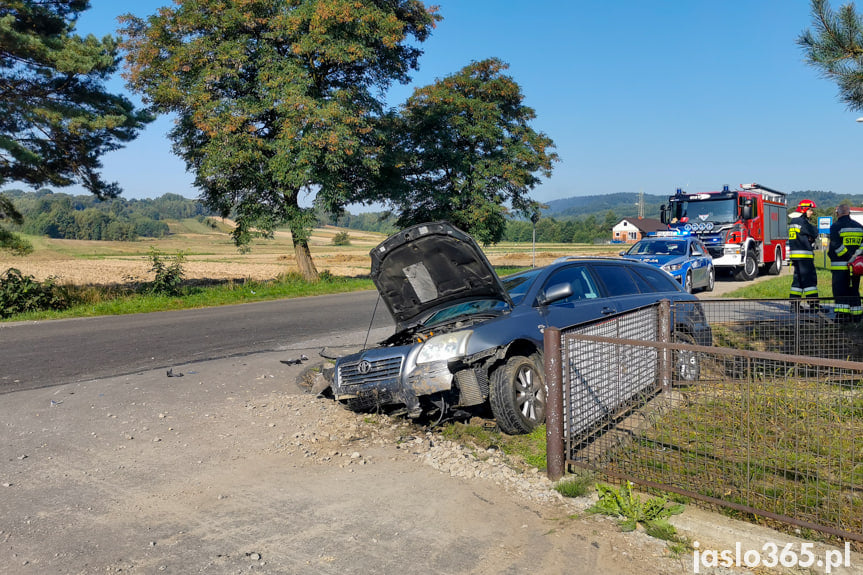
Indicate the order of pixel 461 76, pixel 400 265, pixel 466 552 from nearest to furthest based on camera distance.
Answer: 1. pixel 466 552
2. pixel 400 265
3. pixel 461 76

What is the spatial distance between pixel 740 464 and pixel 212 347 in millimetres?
8954

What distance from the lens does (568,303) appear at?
6676 mm

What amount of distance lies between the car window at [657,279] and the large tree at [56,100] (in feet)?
50.5

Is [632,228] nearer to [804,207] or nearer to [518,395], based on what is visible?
[804,207]

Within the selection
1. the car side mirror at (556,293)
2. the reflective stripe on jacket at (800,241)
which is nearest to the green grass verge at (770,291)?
the reflective stripe on jacket at (800,241)

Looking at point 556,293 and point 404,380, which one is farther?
point 556,293

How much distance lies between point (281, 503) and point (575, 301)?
3780mm

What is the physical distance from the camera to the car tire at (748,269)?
Result: 72.3 ft

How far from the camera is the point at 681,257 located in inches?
695

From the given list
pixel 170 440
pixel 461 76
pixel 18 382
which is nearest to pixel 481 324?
pixel 170 440

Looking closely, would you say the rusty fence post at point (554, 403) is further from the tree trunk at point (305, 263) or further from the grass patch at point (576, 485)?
the tree trunk at point (305, 263)

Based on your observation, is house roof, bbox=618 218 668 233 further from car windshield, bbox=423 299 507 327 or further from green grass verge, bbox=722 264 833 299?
car windshield, bbox=423 299 507 327

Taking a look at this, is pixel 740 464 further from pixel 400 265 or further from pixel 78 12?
pixel 78 12

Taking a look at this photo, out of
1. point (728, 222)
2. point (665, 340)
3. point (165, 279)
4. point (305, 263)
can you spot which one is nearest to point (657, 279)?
point (665, 340)
